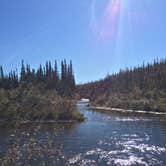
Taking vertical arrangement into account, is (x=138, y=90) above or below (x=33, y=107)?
above

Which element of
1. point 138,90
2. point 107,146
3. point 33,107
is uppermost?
point 138,90

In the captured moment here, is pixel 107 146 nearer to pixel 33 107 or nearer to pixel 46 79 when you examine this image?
pixel 33 107

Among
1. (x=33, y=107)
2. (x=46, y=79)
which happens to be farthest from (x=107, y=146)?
(x=46, y=79)

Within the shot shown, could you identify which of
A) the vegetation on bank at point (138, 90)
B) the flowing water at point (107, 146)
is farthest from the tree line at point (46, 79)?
the flowing water at point (107, 146)

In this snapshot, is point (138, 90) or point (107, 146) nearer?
point (107, 146)

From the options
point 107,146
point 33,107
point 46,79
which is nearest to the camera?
point 107,146

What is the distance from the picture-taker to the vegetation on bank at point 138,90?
83.2 meters

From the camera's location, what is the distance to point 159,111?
74.1 m

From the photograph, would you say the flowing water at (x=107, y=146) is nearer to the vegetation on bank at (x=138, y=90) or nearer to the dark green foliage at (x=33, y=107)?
the dark green foliage at (x=33, y=107)

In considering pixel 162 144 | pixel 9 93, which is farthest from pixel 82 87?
pixel 162 144

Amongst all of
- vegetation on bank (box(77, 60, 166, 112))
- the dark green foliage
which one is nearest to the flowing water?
the dark green foliage

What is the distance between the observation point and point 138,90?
341ft

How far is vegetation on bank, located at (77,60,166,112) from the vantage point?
273 feet

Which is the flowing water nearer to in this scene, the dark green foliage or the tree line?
the dark green foliage
